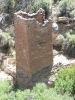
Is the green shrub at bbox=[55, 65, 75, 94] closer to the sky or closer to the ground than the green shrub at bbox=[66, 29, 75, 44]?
closer to the ground

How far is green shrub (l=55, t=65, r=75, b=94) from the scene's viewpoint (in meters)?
17.2

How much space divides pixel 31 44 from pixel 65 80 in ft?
9.10

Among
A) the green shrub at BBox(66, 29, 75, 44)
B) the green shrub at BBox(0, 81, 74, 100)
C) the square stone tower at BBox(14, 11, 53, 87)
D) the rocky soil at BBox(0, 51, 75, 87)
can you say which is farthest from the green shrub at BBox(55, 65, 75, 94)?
the green shrub at BBox(66, 29, 75, 44)

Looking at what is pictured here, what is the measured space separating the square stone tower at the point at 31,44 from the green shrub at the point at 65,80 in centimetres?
134

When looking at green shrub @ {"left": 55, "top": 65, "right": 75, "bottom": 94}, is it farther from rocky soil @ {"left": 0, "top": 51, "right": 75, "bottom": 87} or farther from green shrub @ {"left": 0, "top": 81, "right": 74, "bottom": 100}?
green shrub @ {"left": 0, "top": 81, "right": 74, "bottom": 100}

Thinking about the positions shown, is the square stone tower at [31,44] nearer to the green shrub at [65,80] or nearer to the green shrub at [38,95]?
the green shrub at [65,80]

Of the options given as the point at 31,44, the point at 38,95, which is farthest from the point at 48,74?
the point at 38,95

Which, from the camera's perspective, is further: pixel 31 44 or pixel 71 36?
pixel 71 36

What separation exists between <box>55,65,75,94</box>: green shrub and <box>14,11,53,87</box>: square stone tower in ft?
4.38

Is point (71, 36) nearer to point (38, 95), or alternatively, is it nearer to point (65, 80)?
point (65, 80)

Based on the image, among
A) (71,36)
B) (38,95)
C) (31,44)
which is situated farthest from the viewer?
(71,36)

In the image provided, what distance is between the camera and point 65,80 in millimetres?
17938

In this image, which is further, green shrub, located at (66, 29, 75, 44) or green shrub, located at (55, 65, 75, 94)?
green shrub, located at (66, 29, 75, 44)

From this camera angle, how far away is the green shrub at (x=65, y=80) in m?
17.2
